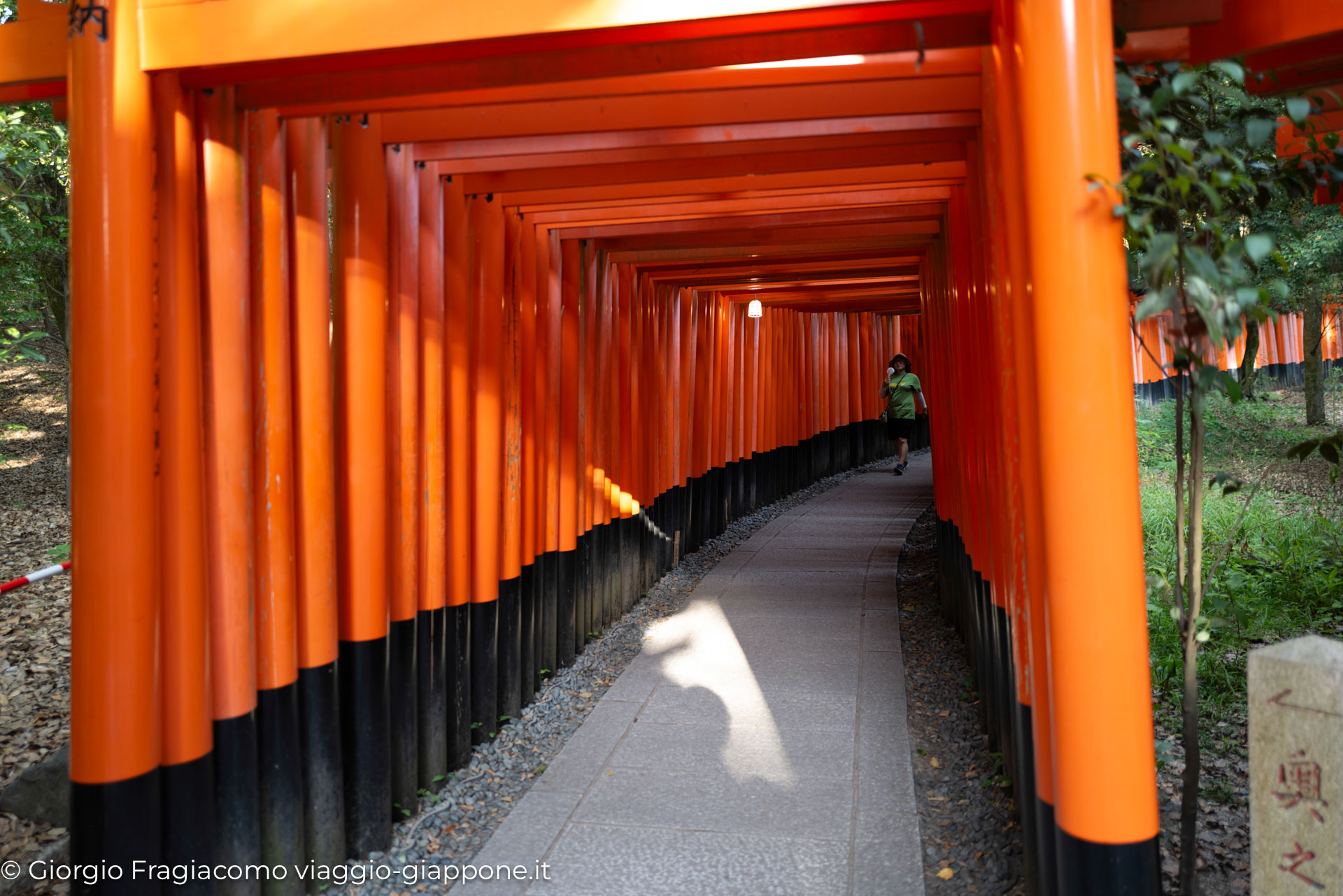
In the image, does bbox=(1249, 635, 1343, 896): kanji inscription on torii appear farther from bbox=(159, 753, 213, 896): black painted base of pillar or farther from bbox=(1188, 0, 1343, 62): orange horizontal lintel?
bbox=(159, 753, 213, 896): black painted base of pillar

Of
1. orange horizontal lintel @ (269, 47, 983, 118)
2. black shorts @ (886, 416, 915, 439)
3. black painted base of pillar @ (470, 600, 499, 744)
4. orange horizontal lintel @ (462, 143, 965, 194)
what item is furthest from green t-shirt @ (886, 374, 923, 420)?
orange horizontal lintel @ (269, 47, 983, 118)

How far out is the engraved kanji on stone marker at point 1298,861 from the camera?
1.92m

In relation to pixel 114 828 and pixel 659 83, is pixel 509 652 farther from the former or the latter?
pixel 659 83

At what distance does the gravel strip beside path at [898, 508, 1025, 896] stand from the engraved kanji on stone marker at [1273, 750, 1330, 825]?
136cm

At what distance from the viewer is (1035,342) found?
81.9 inches

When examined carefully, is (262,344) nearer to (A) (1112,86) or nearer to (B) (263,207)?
(B) (263,207)

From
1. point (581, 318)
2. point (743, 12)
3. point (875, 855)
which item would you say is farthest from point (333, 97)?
point (581, 318)

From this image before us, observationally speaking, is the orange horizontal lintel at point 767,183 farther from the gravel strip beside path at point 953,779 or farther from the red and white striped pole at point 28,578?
the red and white striped pole at point 28,578

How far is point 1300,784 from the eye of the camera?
1923 mm

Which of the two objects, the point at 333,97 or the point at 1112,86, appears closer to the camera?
the point at 1112,86

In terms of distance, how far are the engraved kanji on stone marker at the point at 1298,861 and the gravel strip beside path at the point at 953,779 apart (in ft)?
4.17

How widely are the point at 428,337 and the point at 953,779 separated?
3.06m

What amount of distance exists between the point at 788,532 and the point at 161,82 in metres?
8.54

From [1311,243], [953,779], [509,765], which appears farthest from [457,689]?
[1311,243]
